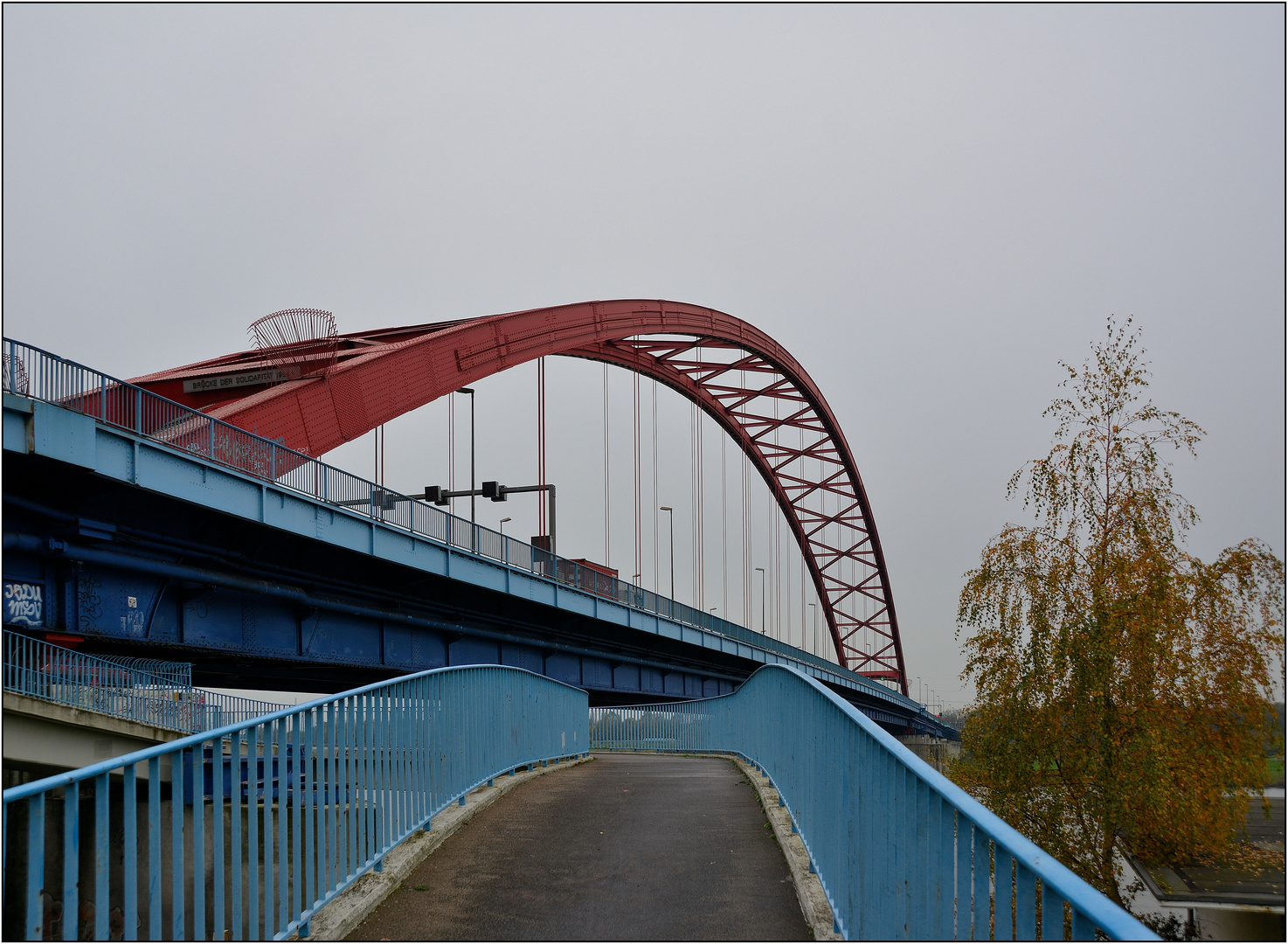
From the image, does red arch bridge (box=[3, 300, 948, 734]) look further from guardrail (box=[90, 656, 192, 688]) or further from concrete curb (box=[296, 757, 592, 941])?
concrete curb (box=[296, 757, 592, 941])

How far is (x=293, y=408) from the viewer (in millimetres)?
21953

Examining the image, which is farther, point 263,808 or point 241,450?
point 241,450

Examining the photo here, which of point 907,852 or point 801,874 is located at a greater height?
point 907,852

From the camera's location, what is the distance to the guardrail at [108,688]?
47.9ft

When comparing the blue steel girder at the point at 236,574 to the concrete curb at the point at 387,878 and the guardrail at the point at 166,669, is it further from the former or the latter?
the concrete curb at the point at 387,878

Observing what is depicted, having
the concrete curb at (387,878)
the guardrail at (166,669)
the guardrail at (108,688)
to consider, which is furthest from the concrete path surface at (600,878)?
the guardrail at (166,669)

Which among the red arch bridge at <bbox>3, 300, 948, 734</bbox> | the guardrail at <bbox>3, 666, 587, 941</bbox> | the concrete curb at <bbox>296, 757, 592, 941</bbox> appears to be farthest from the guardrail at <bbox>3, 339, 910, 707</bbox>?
the concrete curb at <bbox>296, 757, 592, 941</bbox>

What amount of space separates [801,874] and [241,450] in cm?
1335

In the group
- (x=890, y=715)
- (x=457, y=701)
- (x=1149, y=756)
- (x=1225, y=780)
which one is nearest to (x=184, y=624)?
(x=457, y=701)

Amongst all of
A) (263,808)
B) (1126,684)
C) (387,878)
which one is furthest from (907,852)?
(1126,684)

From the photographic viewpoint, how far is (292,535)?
18.8 metres

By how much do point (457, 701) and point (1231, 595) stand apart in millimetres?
12432

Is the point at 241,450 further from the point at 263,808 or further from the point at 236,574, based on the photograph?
the point at 263,808

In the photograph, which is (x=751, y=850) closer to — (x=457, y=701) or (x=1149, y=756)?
(x=457, y=701)
